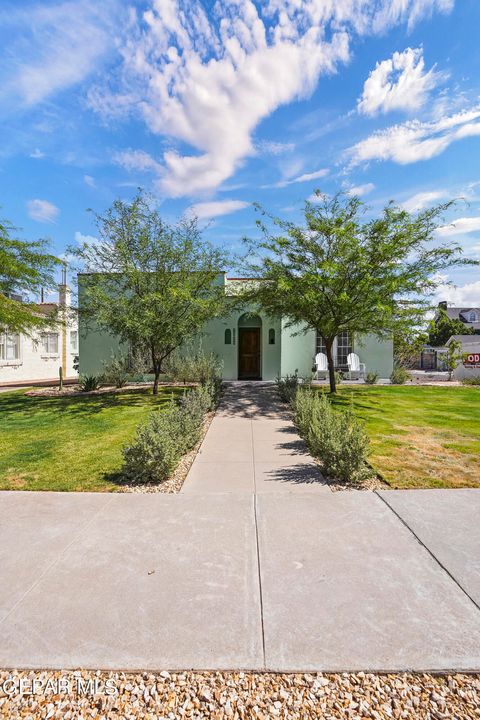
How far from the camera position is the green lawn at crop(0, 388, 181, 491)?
4.99 m

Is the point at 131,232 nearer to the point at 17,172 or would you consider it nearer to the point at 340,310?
the point at 17,172

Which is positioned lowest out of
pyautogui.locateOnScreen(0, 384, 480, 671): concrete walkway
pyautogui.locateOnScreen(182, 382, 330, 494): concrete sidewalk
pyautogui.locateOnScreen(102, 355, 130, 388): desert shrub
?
pyautogui.locateOnScreen(0, 384, 480, 671): concrete walkway

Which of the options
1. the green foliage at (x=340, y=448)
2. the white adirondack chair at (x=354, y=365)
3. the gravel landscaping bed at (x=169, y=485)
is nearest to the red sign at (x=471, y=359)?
the white adirondack chair at (x=354, y=365)

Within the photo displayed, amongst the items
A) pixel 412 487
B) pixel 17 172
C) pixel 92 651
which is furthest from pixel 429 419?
pixel 17 172

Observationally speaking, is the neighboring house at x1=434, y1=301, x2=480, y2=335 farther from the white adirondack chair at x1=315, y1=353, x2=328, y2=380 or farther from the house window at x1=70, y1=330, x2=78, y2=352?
the house window at x1=70, y1=330, x2=78, y2=352

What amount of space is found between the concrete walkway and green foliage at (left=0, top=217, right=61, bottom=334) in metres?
9.65

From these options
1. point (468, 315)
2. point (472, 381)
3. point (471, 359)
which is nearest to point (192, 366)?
point (472, 381)

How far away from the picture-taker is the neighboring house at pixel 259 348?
1658cm

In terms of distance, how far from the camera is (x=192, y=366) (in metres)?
15.2

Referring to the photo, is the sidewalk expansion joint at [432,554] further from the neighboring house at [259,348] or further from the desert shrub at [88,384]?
the desert shrub at [88,384]

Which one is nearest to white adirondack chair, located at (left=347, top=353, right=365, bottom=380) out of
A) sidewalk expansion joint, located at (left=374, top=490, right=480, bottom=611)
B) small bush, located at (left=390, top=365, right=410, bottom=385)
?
small bush, located at (left=390, top=365, right=410, bottom=385)

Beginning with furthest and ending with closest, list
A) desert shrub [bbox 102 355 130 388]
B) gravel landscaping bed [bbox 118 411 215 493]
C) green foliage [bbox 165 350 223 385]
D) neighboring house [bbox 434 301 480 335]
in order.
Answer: neighboring house [bbox 434 301 480 335] < desert shrub [bbox 102 355 130 388] < green foliage [bbox 165 350 223 385] < gravel landscaping bed [bbox 118 411 215 493]

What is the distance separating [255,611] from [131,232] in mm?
11217

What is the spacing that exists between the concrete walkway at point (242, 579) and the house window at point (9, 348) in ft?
62.7
